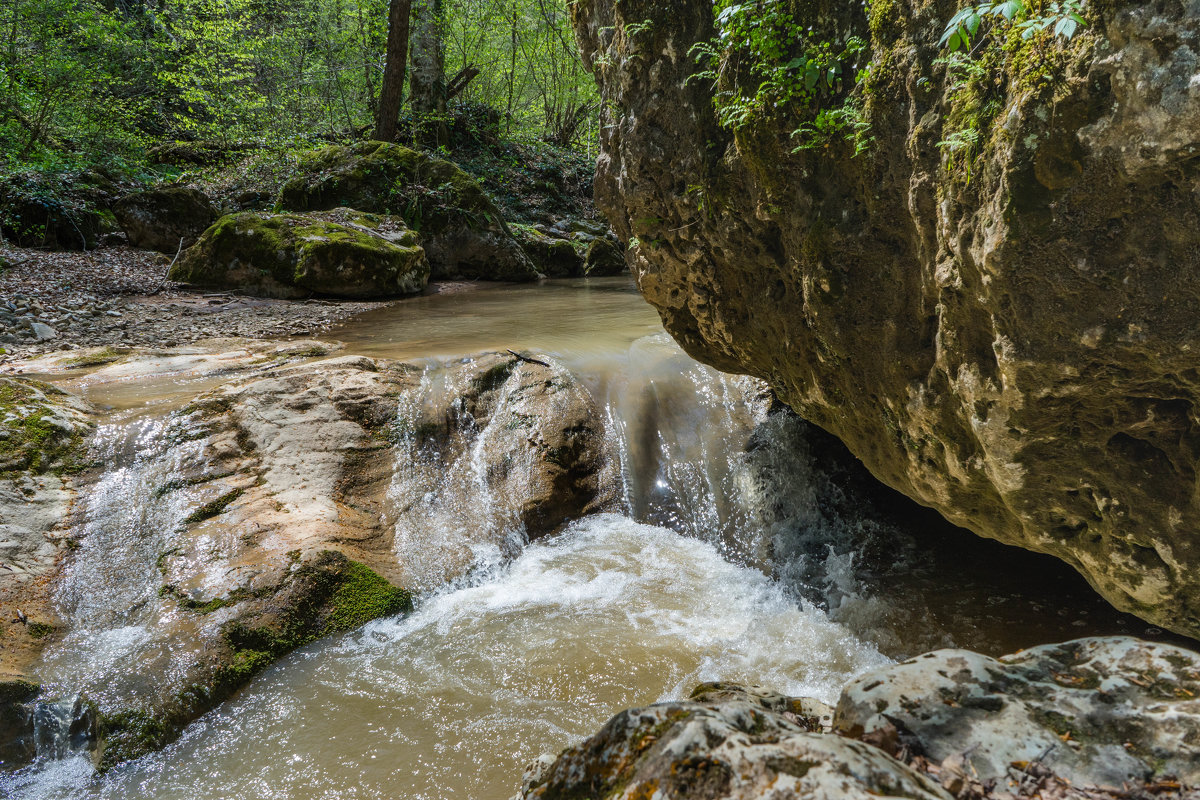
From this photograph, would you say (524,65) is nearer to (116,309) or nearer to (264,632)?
(116,309)

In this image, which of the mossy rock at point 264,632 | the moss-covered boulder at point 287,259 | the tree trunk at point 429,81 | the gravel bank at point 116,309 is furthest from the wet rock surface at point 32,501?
the tree trunk at point 429,81

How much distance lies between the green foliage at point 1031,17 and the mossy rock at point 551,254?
13.8 m

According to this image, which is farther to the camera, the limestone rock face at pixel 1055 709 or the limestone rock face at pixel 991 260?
the limestone rock face at pixel 991 260

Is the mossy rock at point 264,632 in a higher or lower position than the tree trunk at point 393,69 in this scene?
lower

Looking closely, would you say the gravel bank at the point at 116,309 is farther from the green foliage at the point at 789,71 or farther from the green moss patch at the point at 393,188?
the green foliage at the point at 789,71

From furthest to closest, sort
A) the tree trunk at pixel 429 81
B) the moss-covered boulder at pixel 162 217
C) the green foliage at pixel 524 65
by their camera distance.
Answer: the green foliage at pixel 524 65, the tree trunk at pixel 429 81, the moss-covered boulder at pixel 162 217

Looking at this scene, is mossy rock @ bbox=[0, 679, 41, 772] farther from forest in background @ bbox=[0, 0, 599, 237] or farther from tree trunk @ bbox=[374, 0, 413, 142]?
tree trunk @ bbox=[374, 0, 413, 142]

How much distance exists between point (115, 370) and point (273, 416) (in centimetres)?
217

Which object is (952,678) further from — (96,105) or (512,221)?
(96,105)

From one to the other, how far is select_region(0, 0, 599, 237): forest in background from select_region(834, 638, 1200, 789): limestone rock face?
50.6ft

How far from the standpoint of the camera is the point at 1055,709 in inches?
77.8

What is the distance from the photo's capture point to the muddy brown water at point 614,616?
3.17m

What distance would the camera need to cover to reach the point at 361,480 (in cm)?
543

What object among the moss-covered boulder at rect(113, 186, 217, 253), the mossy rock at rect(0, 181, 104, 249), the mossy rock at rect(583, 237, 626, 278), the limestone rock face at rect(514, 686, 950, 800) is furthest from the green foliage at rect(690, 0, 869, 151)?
the mossy rock at rect(0, 181, 104, 249)
